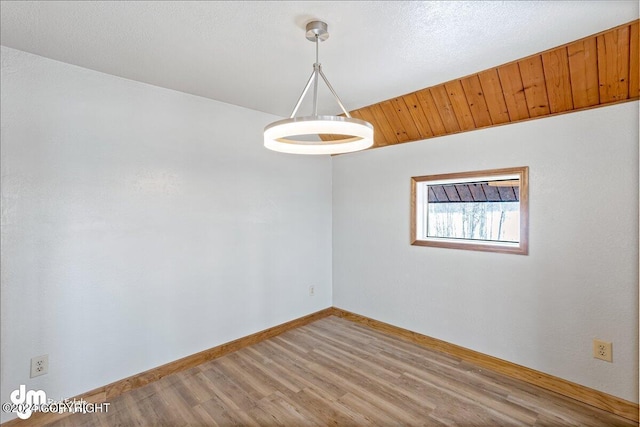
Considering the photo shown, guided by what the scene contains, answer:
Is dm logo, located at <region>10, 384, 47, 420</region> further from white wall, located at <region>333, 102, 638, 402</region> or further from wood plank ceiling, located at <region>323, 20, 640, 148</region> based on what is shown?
wood plank ceiling, located at <region>323, 20, 640, 148</region>

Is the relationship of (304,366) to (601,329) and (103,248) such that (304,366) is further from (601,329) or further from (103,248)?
(601,329)

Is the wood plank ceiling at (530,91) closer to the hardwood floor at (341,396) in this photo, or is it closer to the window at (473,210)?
the window at (473,210)

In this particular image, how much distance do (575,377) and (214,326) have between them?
2.87 m

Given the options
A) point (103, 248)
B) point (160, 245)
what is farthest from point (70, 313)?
point (160, 245)

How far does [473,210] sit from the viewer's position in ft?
9.29

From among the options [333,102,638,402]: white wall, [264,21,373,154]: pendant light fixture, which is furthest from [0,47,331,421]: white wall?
[333,102,638,402]: white wall

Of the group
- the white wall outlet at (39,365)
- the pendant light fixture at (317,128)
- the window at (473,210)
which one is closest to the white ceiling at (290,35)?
the pendant light fixture at (317,128)

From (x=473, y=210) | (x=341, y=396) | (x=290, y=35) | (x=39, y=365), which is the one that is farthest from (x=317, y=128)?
(x=39, y=365)

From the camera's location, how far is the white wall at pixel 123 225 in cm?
193

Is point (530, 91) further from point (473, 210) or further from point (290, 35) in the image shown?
point (290, 35)

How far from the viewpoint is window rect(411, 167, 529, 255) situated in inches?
98.0

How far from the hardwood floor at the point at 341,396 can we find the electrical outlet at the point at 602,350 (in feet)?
1.14

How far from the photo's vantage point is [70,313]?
81.9 inches

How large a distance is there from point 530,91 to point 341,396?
2617 mm
